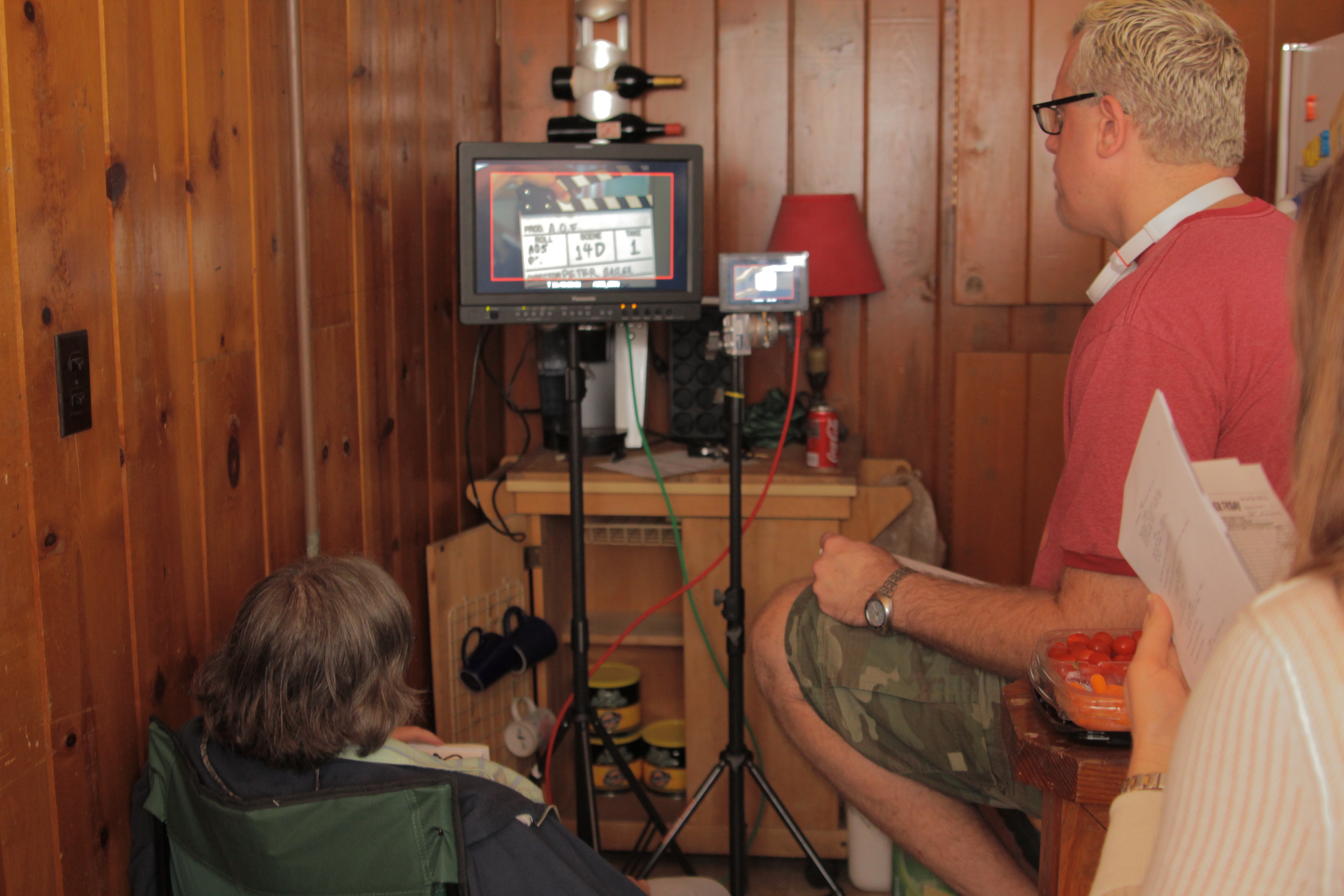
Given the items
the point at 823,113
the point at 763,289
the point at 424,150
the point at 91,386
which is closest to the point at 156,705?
the point at 91,386

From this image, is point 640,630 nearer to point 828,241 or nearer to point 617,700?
point 617,700

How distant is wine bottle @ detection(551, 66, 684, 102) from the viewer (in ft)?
7.95

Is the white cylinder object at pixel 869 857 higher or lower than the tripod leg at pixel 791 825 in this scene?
lower

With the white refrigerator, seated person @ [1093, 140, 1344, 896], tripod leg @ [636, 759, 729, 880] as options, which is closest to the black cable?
tripod leg @ [636, 759, 729, 880]

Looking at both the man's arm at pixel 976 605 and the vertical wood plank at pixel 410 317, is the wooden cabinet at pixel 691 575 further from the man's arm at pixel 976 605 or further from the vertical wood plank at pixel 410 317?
the man's arm at pixel 976 605

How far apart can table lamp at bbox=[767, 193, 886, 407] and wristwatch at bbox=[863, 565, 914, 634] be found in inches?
34.1

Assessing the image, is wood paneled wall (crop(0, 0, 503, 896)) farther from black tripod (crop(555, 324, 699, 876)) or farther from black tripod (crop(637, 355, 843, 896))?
black tripod (crop(637, 355, 843, 896))

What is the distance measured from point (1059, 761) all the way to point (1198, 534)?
0.32m

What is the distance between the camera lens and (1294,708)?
0.59m

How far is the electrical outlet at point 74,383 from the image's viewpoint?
105 cm

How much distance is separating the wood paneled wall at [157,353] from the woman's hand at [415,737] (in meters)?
0.25

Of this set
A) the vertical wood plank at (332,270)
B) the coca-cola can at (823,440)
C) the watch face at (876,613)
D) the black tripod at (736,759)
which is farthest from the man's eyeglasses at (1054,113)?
the vertical wood plank at (332,270)

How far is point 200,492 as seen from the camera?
1321mm

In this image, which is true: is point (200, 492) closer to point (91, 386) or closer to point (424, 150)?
point (91, 386)
